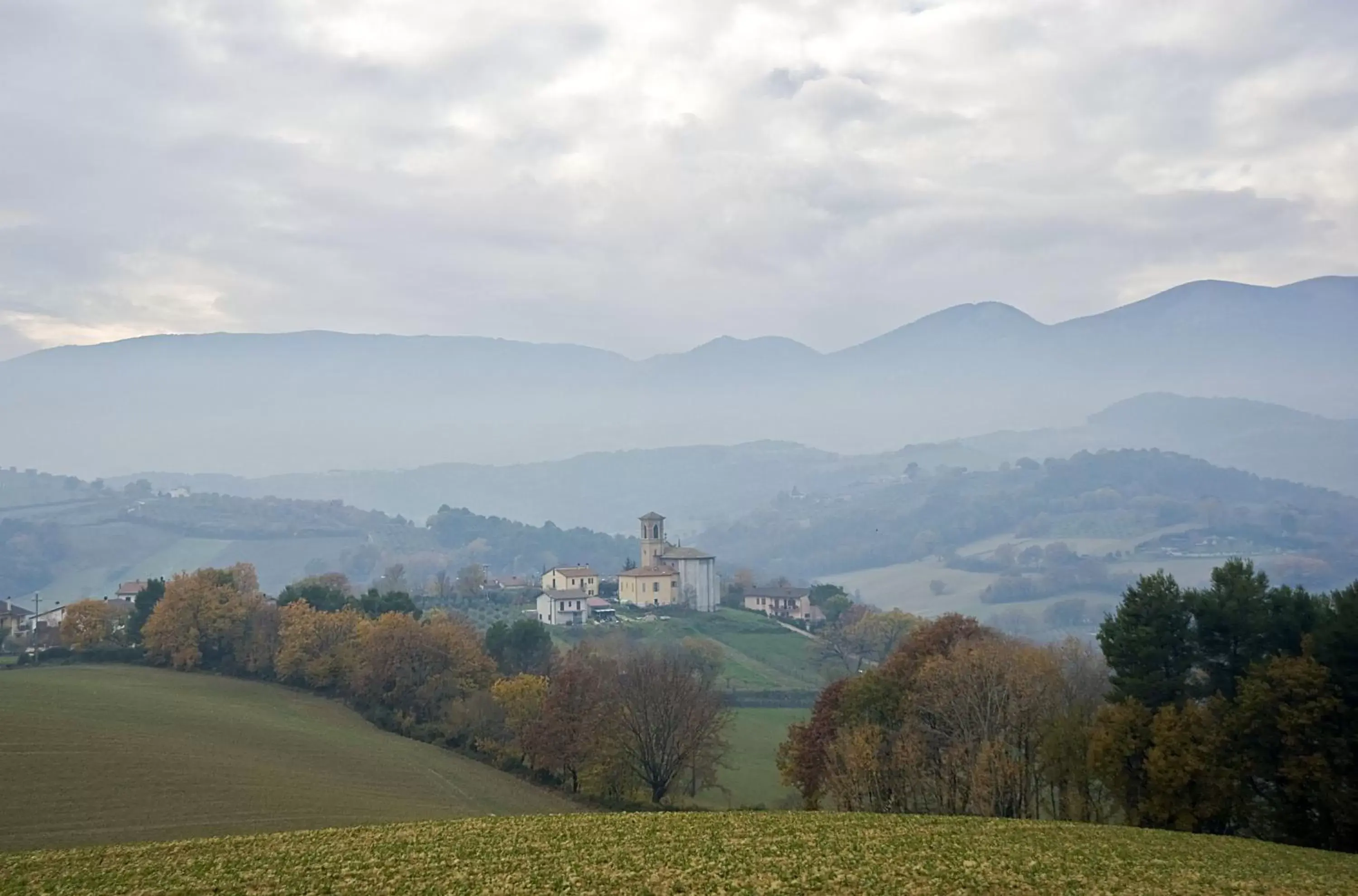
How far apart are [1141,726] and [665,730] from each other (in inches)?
741

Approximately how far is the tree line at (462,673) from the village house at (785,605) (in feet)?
114

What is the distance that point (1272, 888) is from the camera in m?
18.7

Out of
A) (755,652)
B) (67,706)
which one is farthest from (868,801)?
(755,652)

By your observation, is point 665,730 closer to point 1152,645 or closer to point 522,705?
point 522,705

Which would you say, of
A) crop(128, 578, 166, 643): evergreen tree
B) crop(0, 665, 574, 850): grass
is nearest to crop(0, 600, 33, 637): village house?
crop(128, 578, 166, 643): evergreen tree

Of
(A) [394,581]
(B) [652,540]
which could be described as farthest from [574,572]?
(A) [394,581]

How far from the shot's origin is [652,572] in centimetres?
11025

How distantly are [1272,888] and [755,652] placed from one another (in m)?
72.5

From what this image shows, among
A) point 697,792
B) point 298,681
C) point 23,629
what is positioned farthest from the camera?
point 23,629

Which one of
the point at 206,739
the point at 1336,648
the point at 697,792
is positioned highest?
the point at 1336,648

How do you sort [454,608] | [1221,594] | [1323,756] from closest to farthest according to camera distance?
1. [1323,756]
2. [1221,594]
3. [454,608]

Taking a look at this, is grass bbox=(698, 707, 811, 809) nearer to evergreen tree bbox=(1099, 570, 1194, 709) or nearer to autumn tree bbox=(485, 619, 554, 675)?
autumn tree bbox=(485, 619, 554, 675)

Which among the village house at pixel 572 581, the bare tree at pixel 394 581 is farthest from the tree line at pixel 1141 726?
the bare tree at pixel 394 581

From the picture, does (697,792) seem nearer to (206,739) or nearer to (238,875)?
(206,739)
